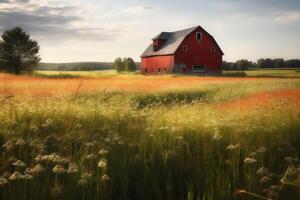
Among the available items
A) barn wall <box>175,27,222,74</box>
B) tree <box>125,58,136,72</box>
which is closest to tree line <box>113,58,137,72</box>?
tree <box>125,58,136,72</box>

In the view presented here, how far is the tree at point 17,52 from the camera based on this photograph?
49.2m

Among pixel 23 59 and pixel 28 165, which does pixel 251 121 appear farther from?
pixel 23 59

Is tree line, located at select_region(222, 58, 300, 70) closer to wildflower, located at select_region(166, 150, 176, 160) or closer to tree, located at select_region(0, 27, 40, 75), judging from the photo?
tree, located at select_region(0, 27, 40, 75)

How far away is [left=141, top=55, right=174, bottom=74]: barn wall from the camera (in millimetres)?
49500

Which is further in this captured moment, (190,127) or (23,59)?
(23,59)

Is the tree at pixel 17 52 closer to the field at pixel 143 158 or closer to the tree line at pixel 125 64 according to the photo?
the tree line at pixel 125 64

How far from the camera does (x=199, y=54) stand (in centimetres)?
5038

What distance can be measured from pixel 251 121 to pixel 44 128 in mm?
3877

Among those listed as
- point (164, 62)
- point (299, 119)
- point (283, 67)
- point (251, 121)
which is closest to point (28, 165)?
point (251, 121)

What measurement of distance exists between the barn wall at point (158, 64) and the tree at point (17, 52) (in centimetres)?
1519

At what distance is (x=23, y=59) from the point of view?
49938 mm

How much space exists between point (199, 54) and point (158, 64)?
227 inches

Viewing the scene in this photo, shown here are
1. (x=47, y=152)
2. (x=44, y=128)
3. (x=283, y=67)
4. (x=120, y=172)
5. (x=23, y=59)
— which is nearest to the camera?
(x=120, y=172)

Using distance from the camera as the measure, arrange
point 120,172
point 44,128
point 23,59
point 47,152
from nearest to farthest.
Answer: point 120,172 < point 47,152 < point 44,128 < point 23,59
